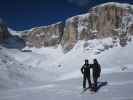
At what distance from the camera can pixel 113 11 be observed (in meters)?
Answer: 119

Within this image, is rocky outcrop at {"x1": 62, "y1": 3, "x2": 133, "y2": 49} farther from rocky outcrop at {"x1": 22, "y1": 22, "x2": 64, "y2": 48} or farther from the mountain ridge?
rocky outcrop at {"x1": 22, "y1": 22, "x2": 64, "y2": 48}

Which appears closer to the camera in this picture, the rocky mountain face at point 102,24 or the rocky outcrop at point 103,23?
the rocky mountain face at point 102,24

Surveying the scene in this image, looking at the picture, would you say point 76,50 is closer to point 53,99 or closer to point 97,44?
point 97,44

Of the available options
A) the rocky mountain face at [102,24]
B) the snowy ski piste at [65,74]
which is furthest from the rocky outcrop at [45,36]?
the rocky mountain face at [102,24]

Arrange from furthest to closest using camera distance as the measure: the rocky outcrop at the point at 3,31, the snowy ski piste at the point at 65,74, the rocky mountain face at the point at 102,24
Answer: the rocky outcrop at the point at 3,31 → the rocky mountain face at the point at 102,24 → the snowy ski piste at the point at 65,74

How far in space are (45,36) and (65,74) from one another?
104874mm

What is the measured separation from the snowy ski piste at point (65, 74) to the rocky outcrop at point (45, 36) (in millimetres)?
5295

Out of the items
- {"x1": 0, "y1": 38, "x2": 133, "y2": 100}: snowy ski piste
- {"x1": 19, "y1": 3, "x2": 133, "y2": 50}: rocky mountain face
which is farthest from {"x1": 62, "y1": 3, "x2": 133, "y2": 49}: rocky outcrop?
{"x1": 0, "y1": 38, "x2": 133, "y2": 100}: snowy ski piste

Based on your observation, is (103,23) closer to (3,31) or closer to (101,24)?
(101,24)

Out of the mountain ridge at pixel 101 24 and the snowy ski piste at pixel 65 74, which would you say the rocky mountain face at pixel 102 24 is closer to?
the mountain ridge at pixel 101 24

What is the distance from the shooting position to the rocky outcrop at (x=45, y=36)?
168m

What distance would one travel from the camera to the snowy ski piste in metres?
18.1

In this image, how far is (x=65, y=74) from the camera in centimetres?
6906

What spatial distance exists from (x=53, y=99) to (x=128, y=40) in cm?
9272
